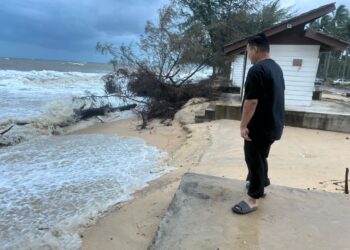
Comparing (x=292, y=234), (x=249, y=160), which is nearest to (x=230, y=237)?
(x=292, y=234)

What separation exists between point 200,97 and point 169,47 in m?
2.60

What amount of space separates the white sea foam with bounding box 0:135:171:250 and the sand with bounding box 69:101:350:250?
35cm

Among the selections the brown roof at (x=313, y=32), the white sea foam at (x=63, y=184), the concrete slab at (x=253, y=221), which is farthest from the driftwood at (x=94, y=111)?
the concrete slab at (x=253, y=221)

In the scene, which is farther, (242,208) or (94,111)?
(94,111)

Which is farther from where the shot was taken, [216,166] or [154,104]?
[154,104]

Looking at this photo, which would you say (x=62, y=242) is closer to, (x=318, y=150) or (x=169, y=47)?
(x=318, y=150)

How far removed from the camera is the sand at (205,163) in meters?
3.92

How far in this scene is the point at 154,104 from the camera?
13.7 m

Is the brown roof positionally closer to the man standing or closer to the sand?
the sand

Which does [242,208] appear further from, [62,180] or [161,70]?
[161,70]

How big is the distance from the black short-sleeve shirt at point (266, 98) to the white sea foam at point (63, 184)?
8.03 feet

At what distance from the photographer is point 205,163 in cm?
643

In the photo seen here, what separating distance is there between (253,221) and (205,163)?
129 inches

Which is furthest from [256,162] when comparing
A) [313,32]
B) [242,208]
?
[313,32]
